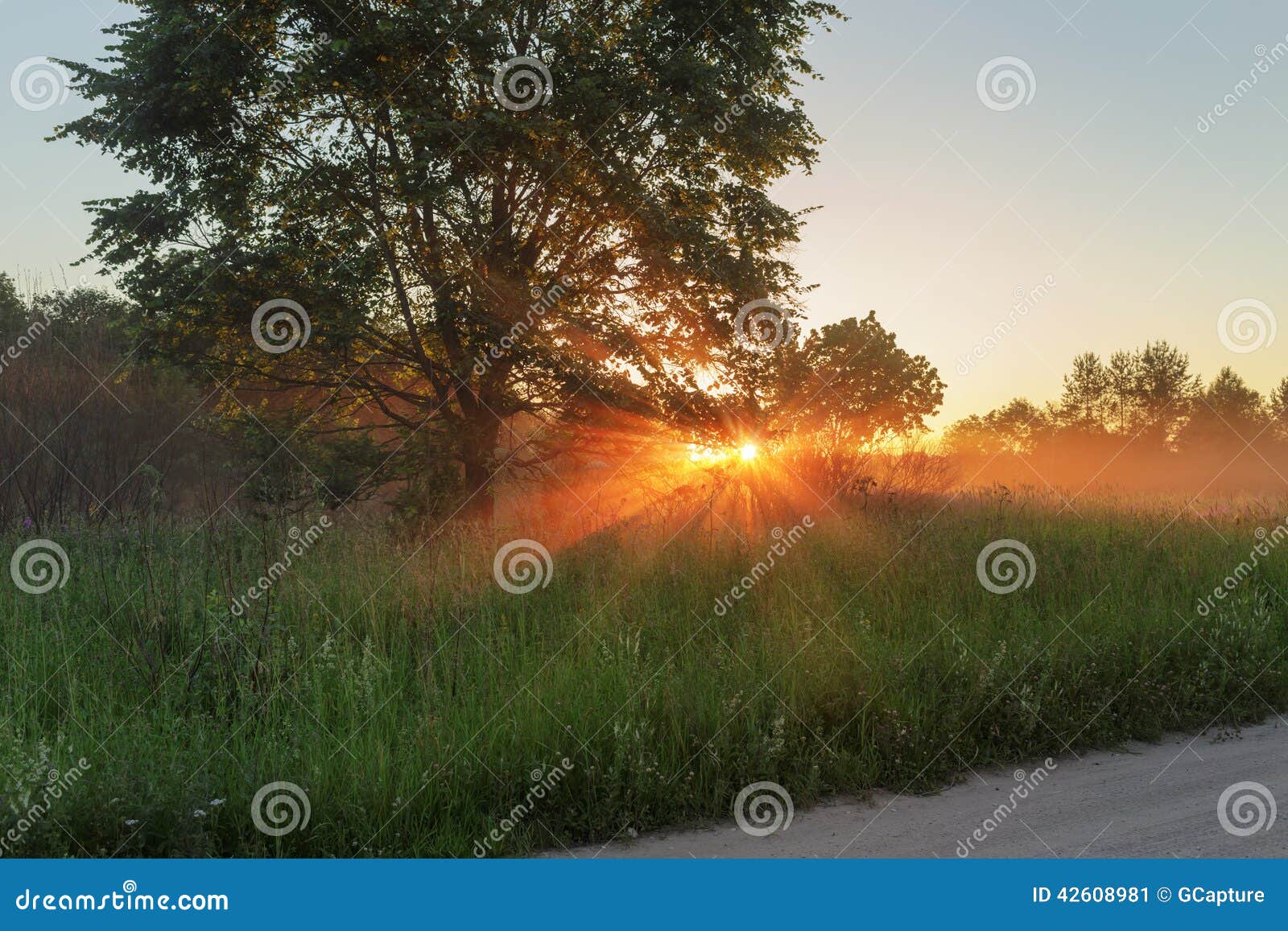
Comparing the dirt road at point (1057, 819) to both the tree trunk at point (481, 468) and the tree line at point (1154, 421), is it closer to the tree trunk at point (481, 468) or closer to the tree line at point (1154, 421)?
the tree trunk at point (481, 468)

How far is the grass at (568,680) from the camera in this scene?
460 cm

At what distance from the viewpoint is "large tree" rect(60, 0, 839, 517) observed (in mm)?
13383

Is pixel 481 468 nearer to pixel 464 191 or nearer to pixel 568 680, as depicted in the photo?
pixel 464 191

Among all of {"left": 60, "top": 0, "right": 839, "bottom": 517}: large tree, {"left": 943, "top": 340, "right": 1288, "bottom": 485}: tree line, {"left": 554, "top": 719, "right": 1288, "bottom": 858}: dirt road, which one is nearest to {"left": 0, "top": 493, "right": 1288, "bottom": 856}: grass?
{"left": 554, "top": 719, "right": 1288, "bottom": 858}: dirt road

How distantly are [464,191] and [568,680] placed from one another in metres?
11.6

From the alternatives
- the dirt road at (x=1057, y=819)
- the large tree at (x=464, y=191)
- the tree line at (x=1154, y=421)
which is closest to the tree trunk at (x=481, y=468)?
the large tree at (x=464, y=191)

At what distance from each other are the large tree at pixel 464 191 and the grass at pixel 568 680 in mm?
5722

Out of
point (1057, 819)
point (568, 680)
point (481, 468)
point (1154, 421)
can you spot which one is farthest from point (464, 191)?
point (1154, 421)

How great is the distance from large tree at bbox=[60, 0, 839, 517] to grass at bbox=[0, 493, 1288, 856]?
5722 mm

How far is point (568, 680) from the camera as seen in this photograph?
18.7 feet

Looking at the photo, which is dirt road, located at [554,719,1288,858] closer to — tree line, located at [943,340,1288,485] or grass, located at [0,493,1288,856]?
grass, located at [0,493,1288,856]

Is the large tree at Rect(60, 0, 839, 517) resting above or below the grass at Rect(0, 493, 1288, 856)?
above

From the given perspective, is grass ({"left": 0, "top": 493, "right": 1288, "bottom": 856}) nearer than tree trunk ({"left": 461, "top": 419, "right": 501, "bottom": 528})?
Yes

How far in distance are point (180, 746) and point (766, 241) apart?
1257 cm
